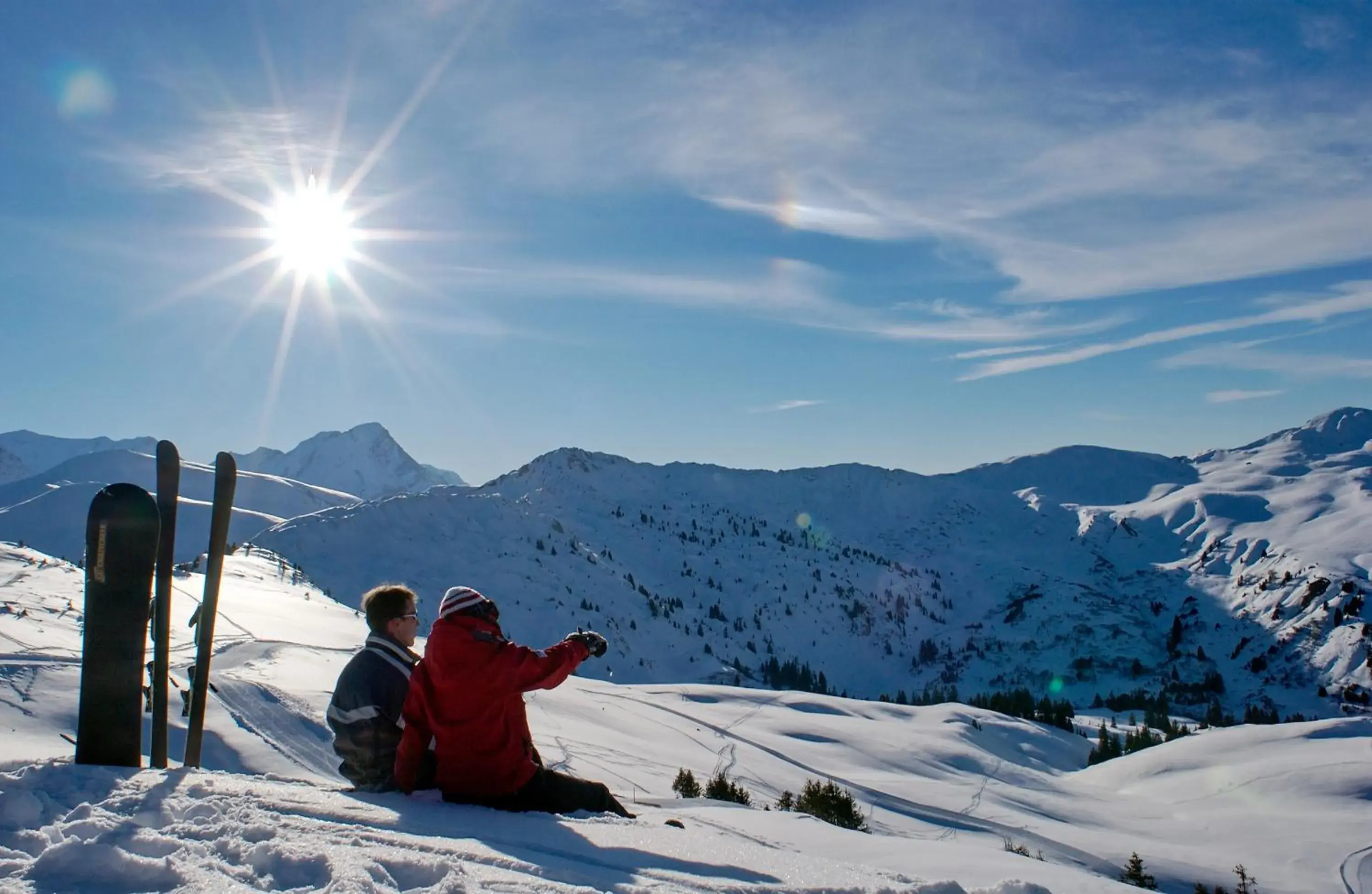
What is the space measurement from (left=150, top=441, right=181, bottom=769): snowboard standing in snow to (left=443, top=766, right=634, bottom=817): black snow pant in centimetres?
460

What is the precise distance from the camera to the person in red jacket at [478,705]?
6457mm

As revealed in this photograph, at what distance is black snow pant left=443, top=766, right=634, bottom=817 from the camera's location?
6770 mm

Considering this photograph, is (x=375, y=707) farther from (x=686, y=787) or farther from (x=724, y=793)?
(x=686, y=787)

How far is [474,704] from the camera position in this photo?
6.61 meters

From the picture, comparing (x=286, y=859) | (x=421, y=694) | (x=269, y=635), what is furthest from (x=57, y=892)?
(x=269, y=635)

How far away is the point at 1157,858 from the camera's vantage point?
106 feet

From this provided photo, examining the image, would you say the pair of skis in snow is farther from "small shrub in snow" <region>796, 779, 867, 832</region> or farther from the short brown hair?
"small shrub in snow" <region>796, 779, 867, 832</region>

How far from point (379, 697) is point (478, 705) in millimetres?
1079

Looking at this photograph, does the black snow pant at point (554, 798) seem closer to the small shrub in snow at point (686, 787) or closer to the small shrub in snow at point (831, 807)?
the small shrub in snow at point (686, 787)

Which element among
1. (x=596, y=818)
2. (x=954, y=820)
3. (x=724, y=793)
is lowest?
(x=954, y=820)

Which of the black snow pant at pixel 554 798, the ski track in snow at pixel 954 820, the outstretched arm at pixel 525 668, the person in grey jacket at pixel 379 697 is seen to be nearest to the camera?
the outstretched arm at pixel 525 668

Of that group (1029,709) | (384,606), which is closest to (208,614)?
(384,606)

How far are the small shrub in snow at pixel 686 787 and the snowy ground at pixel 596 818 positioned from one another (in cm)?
85

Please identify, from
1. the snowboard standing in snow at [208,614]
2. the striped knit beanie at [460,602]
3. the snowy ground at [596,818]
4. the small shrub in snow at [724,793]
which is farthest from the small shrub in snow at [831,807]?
the striped knit beanie at [460,602]
